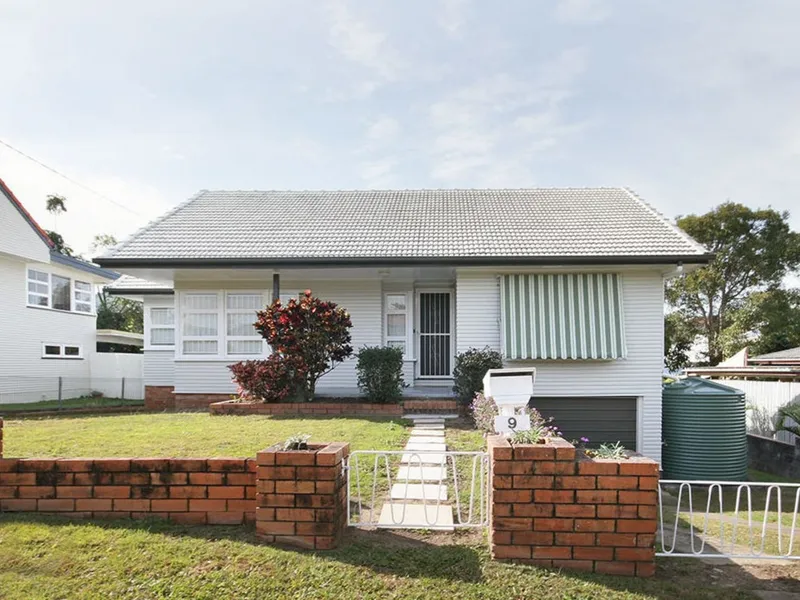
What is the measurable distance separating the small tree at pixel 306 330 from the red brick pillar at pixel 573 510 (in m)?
7.22

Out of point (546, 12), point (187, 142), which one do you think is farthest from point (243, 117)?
point (546, 12)

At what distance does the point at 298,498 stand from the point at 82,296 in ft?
65.2

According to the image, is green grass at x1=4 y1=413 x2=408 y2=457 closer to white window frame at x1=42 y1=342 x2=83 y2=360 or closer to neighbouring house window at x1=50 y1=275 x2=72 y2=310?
white window frame at x1=42 y1=342 x2=83 y2=360

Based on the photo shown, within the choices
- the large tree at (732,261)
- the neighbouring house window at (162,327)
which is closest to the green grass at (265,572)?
the neighbouring house window at (162,327)

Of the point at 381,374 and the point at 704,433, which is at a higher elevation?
the point at 381,374

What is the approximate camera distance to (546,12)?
29.1 ft

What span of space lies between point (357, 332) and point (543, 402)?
4568mm

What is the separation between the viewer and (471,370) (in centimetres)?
991

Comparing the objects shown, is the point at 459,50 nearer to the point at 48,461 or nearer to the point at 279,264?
the point at 279,264

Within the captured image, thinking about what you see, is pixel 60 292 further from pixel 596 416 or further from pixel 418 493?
pixel 418 493

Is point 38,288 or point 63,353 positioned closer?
point 38,288

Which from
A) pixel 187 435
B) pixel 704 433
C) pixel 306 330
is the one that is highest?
pixel 306 330

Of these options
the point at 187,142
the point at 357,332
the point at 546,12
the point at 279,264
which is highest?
the point at 546,12

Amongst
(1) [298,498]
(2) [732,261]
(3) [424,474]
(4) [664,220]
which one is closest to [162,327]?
(3) [424,474]
